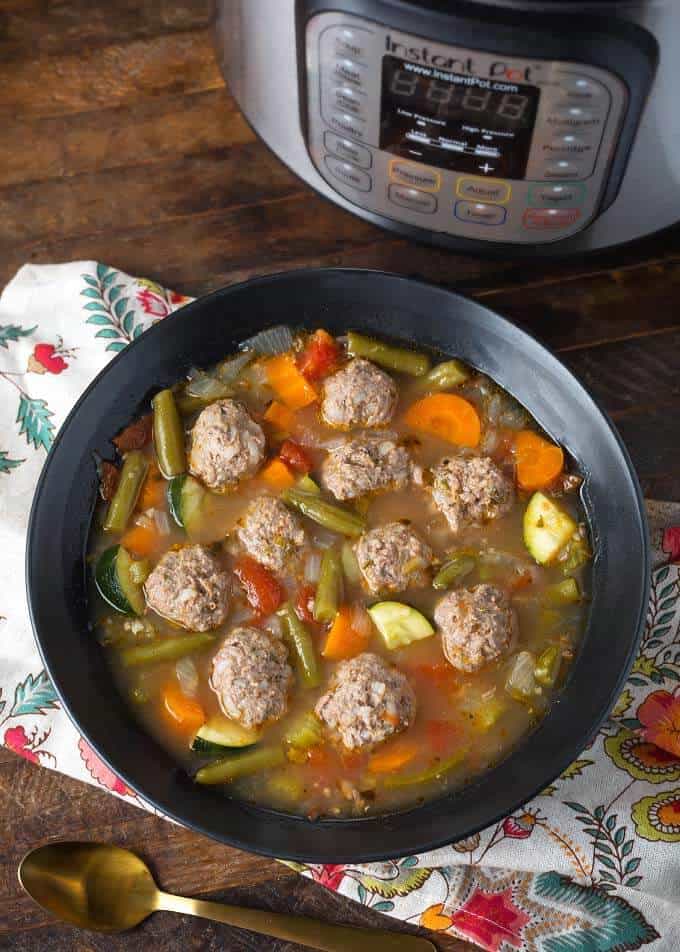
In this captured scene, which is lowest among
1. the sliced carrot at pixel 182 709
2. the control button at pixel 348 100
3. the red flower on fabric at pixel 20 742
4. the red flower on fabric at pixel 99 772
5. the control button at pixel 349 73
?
the red flower on fabric at pixel 99 772

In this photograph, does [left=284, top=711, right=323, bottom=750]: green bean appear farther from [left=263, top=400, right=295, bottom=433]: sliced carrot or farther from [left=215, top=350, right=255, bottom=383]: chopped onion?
[left=215, top=350, right=255, bottom=383]: chopped onion

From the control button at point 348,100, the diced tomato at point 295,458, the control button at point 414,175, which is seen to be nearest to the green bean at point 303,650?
the diced tomato at point 295,458

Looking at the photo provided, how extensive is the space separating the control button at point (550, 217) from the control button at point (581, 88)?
17.9 inches

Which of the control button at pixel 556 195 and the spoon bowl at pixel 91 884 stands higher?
the control button at pixel 556 195

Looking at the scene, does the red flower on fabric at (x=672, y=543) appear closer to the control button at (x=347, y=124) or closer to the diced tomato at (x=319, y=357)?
the diced tomato at (x=319, y=357)

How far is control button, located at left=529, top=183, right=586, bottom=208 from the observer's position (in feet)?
9.68

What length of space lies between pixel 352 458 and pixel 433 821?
1.02 meters

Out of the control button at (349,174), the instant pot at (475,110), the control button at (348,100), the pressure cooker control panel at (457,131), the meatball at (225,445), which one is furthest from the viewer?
the control button at (349,174)

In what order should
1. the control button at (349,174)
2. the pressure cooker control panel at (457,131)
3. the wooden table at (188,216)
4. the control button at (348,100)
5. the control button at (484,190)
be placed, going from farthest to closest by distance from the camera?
1. the wooden table at (188,216)
2. the control button at (349,174)
3. the control button at (484,190)
4. the control button at (348,100)
5. the pressure cooker control panel at (457,131)

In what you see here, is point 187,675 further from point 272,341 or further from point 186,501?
point 272,341

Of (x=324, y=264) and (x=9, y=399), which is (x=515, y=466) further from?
(x=9, y=399)

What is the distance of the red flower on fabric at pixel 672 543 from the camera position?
10.9 feet

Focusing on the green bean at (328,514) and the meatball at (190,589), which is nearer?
the meatball at (190,589)

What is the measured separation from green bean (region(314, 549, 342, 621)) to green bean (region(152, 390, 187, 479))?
0.52m
